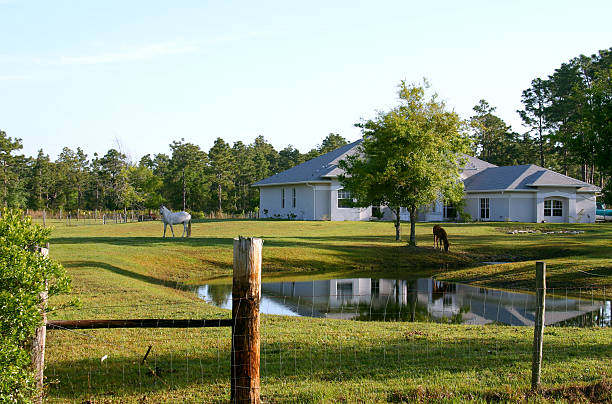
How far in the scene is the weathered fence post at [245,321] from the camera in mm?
4844

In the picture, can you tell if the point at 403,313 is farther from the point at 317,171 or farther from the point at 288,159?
the point at 288,159

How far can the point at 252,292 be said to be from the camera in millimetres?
4883

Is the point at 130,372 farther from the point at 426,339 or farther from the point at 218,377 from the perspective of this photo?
the point at 426,339

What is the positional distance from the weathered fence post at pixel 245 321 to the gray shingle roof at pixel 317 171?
36.1 m

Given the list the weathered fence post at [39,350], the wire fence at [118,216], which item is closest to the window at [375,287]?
the weathered fence post at [39,350]

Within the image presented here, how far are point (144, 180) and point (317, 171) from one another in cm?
2635

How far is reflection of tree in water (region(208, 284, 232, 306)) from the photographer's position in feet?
49.5

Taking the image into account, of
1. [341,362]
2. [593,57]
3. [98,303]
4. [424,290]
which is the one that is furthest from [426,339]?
[593,57]

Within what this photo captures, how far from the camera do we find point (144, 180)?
62.3 m

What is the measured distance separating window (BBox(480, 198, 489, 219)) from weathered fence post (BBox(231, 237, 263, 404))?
1692 inches

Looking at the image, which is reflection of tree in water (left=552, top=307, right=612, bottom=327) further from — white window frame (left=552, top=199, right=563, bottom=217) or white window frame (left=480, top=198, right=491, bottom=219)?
white window frame (left=552, top=199, right=563, bottom=217)

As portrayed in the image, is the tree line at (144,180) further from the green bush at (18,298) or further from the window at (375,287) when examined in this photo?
the green bush at (18,298)

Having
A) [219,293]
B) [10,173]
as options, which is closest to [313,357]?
[219,293]

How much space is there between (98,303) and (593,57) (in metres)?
64.6
